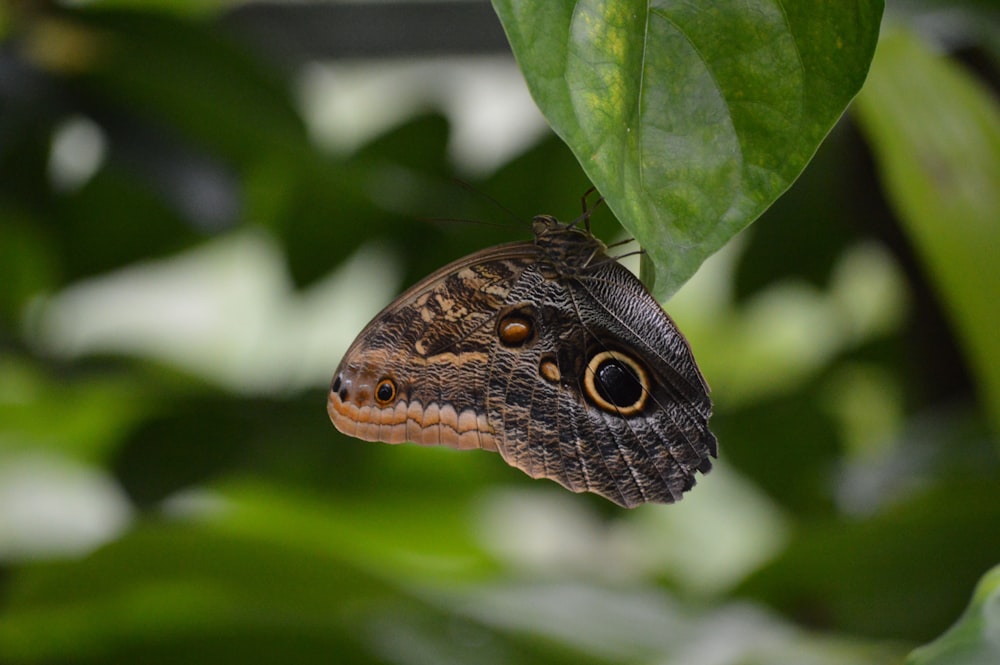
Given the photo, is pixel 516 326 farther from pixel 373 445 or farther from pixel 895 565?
pixel 373 445

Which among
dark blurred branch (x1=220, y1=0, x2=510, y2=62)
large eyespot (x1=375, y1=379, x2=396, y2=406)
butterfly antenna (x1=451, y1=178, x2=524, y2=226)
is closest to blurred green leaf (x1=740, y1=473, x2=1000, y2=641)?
butterfly antenna (x1=451, y1=178, x2=524, y2=226)

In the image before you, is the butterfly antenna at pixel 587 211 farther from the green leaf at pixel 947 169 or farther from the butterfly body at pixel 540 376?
the green leaf at pixel 947 169

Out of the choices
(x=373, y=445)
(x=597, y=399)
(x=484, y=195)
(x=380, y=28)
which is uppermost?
(x=380, y=28)

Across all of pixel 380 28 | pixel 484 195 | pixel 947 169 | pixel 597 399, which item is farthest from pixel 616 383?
pixel 380 28

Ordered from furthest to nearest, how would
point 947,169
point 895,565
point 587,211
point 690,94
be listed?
point 895,565 → point 947,169 → point 587,211 → point 690,94

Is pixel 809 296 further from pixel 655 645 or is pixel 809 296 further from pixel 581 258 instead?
pixel 581 258

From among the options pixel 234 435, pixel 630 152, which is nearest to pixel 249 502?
pixel 234 435

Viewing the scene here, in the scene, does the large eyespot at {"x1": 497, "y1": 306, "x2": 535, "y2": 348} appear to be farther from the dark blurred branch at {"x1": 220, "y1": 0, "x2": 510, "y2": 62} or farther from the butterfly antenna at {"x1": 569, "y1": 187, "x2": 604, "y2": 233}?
the dark blurred branch at {"x1": 220, "y1": 0, "x2": 510, "y2": 62}
